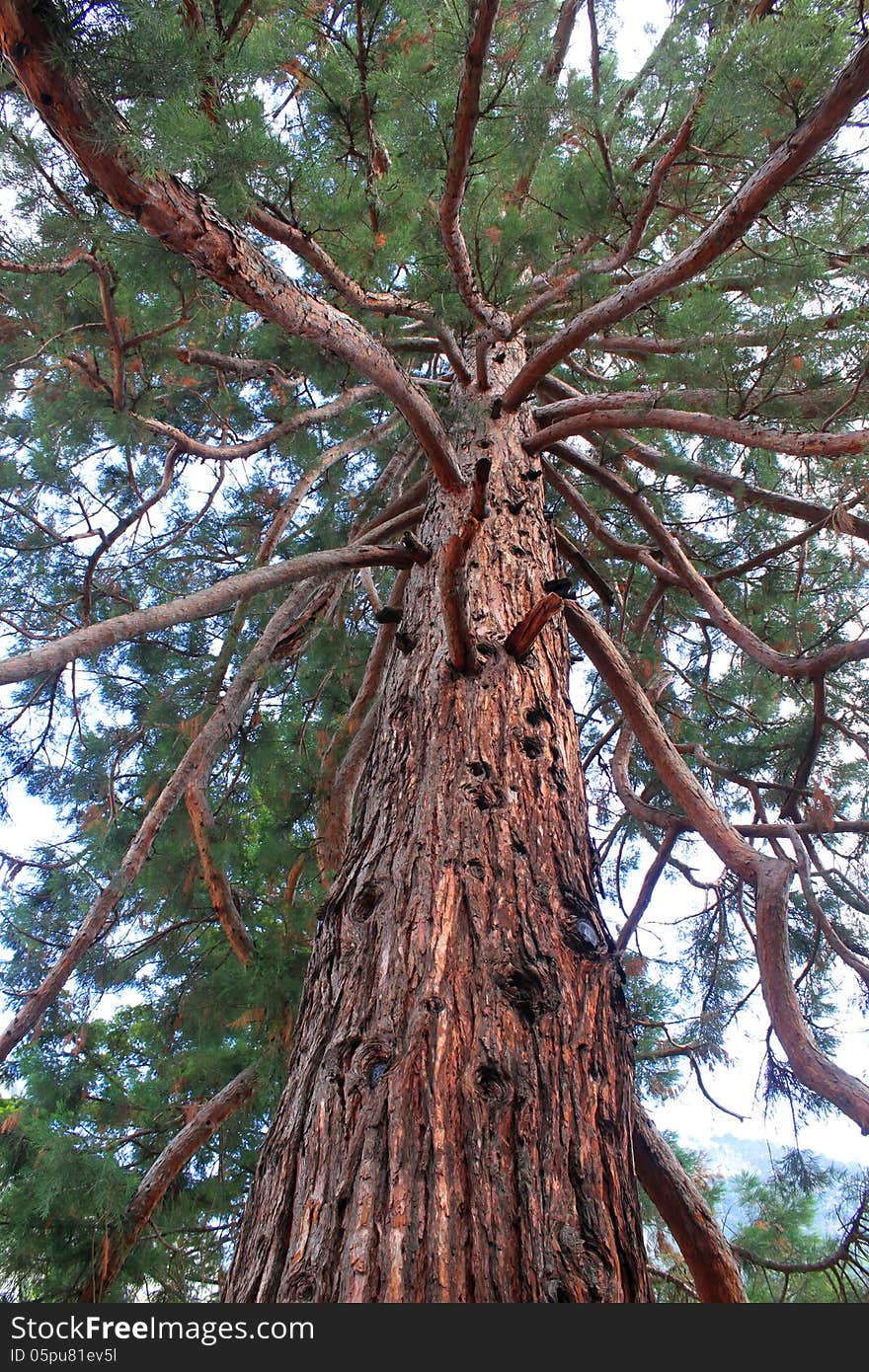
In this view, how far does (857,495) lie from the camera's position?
8.16ft

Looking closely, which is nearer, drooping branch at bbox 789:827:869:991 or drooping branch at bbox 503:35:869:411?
drooping branch at bbox 503:35:869:411

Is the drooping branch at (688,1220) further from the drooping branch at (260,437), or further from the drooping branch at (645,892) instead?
the drooping branch at (260,437)

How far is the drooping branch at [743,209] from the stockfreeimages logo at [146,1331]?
2.30 metres

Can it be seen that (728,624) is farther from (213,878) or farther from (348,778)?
(213,878)

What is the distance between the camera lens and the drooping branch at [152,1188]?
2137mm

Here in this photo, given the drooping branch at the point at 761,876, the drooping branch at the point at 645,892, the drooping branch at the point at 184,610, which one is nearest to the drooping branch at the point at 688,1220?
the drooping branch at the point at 761,876

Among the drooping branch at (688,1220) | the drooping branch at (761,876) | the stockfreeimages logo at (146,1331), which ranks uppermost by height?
the drooping branch at (761,876)

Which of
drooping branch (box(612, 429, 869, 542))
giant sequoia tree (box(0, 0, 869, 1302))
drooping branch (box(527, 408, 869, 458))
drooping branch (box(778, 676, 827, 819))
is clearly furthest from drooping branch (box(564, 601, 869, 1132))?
drooping branch (box(778, 676, 827, 819))

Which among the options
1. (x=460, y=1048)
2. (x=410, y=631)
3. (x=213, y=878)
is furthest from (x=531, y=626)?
(x=213, y=878)

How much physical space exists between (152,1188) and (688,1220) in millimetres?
1420

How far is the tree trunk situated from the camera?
3.48 ft

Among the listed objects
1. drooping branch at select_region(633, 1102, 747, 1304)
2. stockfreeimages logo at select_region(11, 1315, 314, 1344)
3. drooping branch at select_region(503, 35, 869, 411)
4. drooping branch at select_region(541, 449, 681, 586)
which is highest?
drooping branch at select_region(541, 449, 681, 586)

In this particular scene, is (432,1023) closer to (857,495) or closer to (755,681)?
(857,495)

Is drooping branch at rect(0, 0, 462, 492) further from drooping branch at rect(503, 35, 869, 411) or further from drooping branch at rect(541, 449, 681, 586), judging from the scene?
drooping branch at rect(541, 449, 681, 586)
